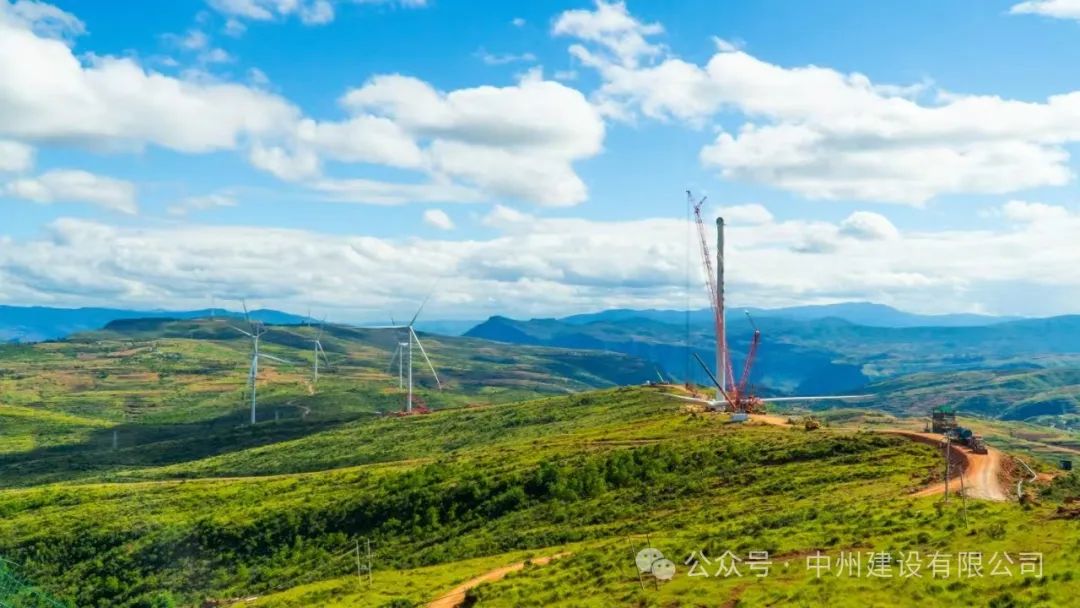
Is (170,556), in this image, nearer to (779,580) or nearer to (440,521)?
(440,521)

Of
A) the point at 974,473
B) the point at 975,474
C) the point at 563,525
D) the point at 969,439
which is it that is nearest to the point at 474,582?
the point at 563,525

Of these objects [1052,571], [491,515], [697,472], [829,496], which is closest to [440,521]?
[491,515]

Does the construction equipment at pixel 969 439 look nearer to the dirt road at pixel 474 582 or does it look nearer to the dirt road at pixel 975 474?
the dirt road at pixel 975 474

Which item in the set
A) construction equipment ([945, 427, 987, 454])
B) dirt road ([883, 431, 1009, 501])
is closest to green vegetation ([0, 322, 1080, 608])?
dirt road ([883, 431, 1009, 501])

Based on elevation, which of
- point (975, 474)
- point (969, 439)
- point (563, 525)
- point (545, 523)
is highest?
point (969, 439)

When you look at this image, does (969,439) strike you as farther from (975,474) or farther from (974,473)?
(975,474)

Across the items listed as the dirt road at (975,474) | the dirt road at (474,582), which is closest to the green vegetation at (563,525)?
the dirt road at (474,582)
